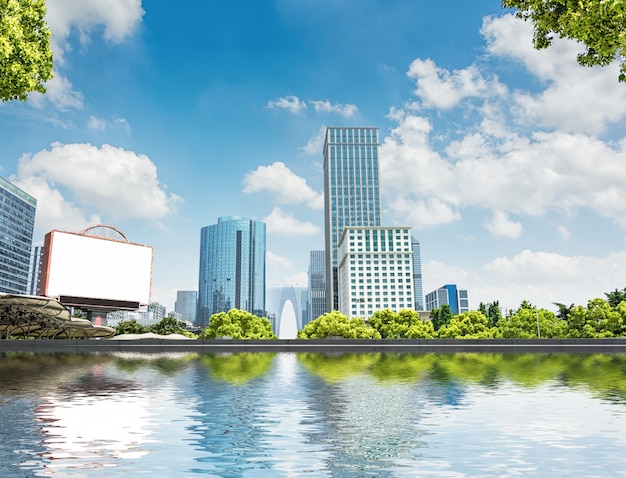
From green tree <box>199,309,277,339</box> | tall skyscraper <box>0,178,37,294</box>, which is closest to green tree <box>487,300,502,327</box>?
green tree <box>199,309,277,339</box>

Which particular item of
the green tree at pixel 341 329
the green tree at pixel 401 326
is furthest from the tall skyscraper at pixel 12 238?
the green tree at pixel 401 326

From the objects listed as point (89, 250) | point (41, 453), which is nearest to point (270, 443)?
point (41, 453)

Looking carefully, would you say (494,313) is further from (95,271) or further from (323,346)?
(95,271)

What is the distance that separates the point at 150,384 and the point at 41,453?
38.7ft

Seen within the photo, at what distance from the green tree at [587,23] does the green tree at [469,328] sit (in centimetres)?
6893

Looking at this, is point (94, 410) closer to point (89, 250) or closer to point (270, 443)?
point (270, 443)

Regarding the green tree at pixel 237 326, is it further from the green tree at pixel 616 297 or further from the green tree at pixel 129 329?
the green tree at pixel 616 297

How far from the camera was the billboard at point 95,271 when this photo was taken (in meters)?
75.5

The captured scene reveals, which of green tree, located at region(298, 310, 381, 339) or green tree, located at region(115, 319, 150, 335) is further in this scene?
green tree, located at region(115, 319, 150, 335)

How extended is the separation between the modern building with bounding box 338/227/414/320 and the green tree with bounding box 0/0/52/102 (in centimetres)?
17986

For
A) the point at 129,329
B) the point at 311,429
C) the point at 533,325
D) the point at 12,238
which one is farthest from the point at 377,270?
the point at 311,429

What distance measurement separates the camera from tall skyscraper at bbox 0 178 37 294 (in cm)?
18456

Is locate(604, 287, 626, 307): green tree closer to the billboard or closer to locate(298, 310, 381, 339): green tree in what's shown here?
locate(298, 310, 381, 339): green tree

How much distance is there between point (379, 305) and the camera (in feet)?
630
